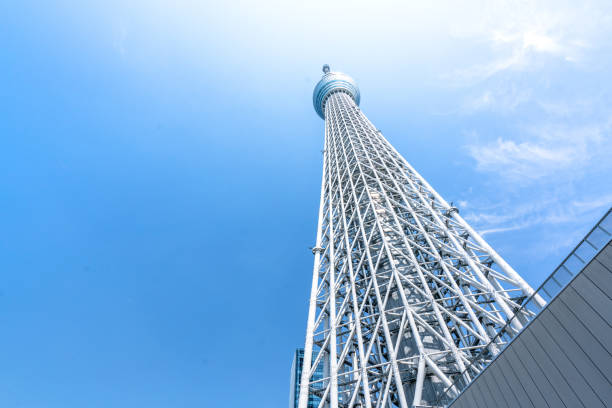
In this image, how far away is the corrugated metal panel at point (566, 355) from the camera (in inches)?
243

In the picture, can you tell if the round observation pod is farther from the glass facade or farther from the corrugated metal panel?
the corrugated metal panel

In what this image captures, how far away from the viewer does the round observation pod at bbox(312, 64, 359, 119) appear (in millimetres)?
66875

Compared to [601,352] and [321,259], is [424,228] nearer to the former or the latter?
[321,259]

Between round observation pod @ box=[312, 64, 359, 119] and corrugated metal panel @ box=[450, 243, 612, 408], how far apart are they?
6532 centimetres

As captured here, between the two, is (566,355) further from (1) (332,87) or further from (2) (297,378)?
(2) (297,378)

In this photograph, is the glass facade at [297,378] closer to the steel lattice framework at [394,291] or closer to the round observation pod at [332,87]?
the steel lattice framework at [394,291]

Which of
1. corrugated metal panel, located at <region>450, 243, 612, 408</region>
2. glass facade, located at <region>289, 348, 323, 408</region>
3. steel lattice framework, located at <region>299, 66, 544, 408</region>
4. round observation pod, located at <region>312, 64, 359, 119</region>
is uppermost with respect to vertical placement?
round observation pod, located at <region>312, 64, 359, 119</region>

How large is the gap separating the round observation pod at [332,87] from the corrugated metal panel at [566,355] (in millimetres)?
65320

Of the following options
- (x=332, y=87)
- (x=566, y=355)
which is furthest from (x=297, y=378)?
(x=566, y=355)

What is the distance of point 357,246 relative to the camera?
26.6 m

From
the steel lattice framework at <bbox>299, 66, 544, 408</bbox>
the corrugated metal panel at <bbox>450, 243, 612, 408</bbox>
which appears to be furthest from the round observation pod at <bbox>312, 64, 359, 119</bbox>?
the corrugated metal panel at <bbox>450, 243, 612, 408</bbox>

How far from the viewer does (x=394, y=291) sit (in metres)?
20.5

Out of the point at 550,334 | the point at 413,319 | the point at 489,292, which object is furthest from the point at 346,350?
the point at 550,334

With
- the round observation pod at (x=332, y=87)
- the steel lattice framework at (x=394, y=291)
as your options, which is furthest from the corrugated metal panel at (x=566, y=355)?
the round observation pod at (x=332, y=87)
